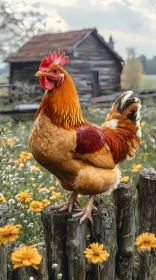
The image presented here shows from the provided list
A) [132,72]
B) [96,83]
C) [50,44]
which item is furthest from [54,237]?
[132,72]

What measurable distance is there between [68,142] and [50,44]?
58.0 ft

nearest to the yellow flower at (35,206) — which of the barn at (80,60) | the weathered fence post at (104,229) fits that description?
the weathered fence post at (104,229)

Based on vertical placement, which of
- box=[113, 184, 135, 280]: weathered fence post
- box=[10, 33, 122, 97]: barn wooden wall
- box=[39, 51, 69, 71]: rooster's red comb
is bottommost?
box=[113, 184, 135, 280]: weathered fence post

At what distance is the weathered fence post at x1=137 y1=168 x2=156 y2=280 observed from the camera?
3.18 meters

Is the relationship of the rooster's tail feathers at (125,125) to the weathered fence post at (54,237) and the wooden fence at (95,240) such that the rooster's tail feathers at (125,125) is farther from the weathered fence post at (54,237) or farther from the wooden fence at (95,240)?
the weathered fence post at (54,237)

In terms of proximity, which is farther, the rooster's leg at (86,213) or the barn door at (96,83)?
the barn door at (96,83)

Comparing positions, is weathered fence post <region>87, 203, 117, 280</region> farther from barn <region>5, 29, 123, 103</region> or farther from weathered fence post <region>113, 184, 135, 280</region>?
barn <region>5, 29, 123, 103</region>

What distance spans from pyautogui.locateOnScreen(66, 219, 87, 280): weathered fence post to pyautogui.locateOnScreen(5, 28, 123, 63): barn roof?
15977 mm

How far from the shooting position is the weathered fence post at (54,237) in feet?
9.62

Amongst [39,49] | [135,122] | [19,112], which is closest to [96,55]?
[39,49]

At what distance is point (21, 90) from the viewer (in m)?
20.2

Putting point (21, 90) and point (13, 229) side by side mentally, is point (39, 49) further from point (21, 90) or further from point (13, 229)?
point (13, 229)

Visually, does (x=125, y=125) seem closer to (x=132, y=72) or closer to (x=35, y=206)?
(x=35, y=206)

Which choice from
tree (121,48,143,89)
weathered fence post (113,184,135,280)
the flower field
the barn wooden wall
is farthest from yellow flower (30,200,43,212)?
tree (121,48,143,89)
